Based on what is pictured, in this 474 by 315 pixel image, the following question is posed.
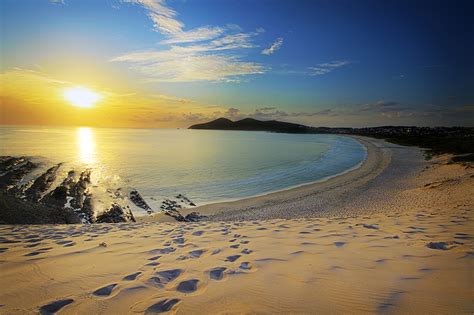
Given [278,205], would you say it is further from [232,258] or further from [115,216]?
[232,258]

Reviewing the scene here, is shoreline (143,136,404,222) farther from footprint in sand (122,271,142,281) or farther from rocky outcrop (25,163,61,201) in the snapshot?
footprint in sand (122,271,142,281)

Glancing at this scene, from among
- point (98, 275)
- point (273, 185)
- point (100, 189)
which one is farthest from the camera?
point (273, 185)

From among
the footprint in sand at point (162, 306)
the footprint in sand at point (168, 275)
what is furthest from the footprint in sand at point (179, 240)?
the footprint in sand at point (162, 306)

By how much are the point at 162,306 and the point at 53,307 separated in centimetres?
119

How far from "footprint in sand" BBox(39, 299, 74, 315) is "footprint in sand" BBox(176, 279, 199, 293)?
3.97 feet

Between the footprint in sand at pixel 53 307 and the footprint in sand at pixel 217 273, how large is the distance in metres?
1.66

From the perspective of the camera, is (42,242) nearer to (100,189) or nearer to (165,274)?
(165,274)

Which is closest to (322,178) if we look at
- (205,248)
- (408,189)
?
(408,189)

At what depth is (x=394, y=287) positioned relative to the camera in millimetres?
3145

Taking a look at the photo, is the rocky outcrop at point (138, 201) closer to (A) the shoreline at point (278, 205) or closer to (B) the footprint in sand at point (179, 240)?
(A) the shoreline at point (278, 205)

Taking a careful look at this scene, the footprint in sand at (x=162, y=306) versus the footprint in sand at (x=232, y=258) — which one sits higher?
the footprint in sand at (x=162, y=306)

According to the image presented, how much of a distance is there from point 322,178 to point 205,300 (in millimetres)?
22589

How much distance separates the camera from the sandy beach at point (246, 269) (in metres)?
2.91

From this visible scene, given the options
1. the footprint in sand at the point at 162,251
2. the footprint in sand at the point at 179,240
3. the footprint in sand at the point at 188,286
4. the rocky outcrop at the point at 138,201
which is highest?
the footprint in sand at the point at 188,286
